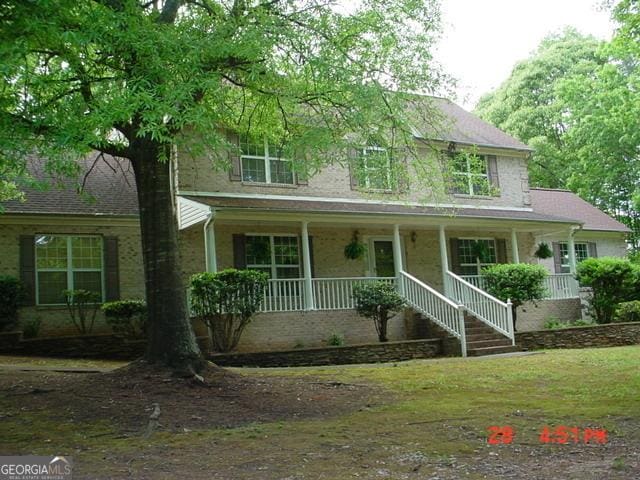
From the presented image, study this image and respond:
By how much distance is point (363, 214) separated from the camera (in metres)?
17.9

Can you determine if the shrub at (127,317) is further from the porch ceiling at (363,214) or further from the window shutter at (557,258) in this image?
the window shutter at (557,258)

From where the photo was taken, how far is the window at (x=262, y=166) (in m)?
18.9

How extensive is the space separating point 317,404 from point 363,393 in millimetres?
1118

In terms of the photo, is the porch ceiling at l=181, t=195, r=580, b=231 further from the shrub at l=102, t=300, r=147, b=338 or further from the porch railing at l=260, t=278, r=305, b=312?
the shrub at l=102, t=300, r=147, b=338

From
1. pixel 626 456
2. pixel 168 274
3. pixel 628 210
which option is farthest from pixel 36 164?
pixel 628 210

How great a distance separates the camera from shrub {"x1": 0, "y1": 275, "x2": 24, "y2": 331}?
15.9 meters

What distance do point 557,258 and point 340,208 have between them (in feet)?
35.6

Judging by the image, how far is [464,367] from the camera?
13.3 meters

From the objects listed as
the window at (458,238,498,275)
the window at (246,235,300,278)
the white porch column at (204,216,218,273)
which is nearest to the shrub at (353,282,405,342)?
the window at (246,235,300,278)

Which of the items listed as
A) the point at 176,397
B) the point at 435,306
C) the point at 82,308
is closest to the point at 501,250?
the point at 435,306

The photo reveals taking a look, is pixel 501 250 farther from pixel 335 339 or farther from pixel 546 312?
pixel 335 339

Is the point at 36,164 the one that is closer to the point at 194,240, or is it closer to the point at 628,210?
the point at 194,240

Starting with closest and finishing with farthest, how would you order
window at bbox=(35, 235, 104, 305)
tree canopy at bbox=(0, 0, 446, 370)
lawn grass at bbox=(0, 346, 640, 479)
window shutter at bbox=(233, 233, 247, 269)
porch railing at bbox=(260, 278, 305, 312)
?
lawn grass at bbox=(0, 346, 640, 479) → tree canopy at bbox=(0, 0, 446, 370) → porch railing at bbox=(260, 278, 305, 312) → window at bbox=(35, 235, 104, 305) → window shutter at bbox=(233, 233, 247, 269)
